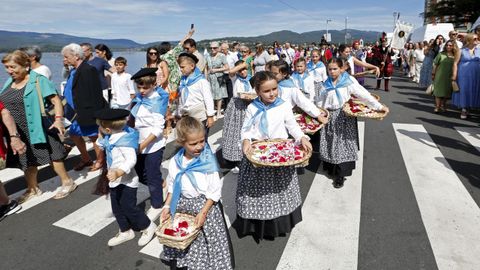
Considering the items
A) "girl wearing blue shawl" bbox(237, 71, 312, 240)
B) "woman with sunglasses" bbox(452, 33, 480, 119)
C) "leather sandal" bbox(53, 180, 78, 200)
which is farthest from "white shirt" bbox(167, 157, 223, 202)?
"woman with sunglasses" bbox(452, 33, 480, 119)

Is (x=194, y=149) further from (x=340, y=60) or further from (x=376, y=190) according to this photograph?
(x=376, y=190)

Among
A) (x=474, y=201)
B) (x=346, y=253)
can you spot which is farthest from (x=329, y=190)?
(x=474, y=201)

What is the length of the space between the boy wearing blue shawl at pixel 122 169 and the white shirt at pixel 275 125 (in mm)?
1150

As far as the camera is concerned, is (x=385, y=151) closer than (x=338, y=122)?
No

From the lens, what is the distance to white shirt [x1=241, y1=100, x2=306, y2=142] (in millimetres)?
3158

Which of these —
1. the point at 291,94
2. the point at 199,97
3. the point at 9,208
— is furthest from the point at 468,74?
the point at 9,208

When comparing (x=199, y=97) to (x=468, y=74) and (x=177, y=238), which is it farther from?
(x=468, y=74)

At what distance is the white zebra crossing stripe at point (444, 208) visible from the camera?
3.00m

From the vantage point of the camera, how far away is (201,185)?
239 centimetres

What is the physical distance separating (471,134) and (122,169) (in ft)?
24.9

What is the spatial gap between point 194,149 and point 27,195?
3.55 meters

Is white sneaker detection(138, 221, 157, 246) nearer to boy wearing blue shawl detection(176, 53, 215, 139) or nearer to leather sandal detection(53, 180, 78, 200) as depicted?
boy wearing blue shawl detection(176, 53, 215, 139)

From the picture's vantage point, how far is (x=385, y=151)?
6066 millimetres

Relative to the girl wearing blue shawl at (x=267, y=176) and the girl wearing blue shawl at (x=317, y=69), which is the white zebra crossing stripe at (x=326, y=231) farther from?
the girl wearing blue shawl at (x=317, y=69)
